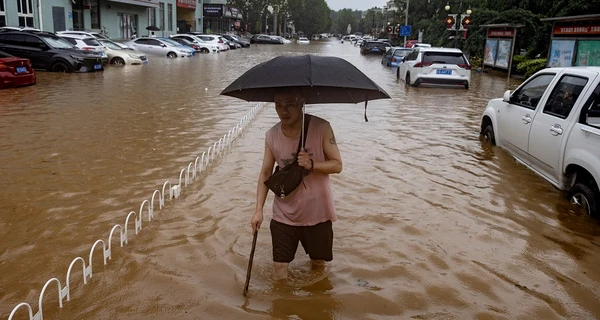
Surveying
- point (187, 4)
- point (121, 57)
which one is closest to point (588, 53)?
point (121, 57)

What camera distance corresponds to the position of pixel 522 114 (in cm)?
707

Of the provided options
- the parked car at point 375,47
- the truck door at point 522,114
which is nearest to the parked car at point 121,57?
the truck door at point 522,114

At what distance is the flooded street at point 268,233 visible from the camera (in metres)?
3.83

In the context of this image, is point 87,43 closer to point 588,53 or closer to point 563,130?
point 588,53

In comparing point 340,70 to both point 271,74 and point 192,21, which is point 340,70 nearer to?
point 271,74

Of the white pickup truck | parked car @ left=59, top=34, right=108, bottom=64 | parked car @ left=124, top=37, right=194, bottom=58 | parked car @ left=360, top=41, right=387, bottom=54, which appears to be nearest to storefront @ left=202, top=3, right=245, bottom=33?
parked car @ left=360, top=41, right=387, bottom=54

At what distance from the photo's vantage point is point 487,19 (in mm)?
31844

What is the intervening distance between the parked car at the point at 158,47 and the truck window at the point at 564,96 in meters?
29.1

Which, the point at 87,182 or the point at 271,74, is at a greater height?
the point at 271,74

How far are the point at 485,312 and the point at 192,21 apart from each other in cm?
6594

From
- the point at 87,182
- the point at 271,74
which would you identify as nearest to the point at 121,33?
the point at 87,182

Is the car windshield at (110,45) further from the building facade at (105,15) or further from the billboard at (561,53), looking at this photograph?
the billboard at (561,53)

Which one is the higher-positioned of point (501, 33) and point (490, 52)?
point (501, 33)

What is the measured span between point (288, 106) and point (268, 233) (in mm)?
1910
